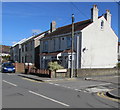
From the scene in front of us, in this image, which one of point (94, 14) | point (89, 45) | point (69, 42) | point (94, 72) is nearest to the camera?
point (94, 72)

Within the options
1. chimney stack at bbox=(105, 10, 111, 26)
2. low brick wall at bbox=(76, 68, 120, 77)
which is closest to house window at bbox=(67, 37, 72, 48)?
low brick wall at bbox=(76, 68, 120, 77)

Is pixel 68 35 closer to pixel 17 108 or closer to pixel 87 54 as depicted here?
pixel 87 54

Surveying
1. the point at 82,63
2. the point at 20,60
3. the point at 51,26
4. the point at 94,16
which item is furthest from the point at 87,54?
the point at 20,60

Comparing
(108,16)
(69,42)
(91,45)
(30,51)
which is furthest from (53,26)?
(91,45)

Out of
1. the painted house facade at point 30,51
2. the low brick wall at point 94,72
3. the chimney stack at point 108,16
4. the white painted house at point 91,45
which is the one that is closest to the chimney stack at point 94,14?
the white painted house at point 91,45

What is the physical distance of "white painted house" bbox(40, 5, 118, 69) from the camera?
2473 centimetres

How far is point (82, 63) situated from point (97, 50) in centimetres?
336

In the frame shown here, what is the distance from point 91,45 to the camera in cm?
2552

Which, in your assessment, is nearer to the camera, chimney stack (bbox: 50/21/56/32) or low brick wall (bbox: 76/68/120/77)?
low brick wall (bbox: 76/68/120/77)

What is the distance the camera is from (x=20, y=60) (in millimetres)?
46281

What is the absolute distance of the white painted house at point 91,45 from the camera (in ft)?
81.1

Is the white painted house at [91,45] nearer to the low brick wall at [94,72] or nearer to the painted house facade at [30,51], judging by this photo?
the low brick wall at [94,72]

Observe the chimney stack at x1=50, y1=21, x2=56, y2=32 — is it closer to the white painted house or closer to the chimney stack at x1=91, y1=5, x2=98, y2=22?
the white painted house

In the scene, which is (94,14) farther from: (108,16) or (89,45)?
(89,45)
